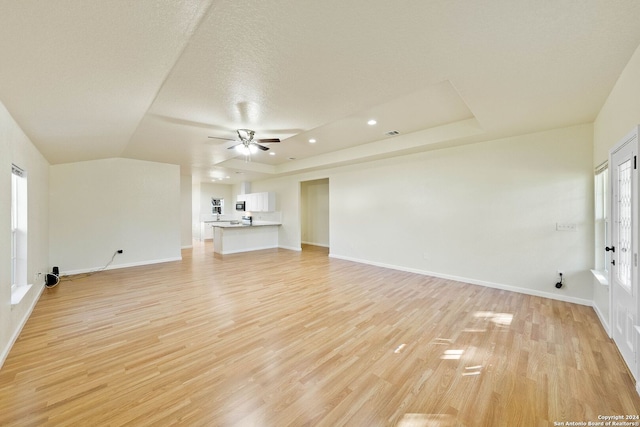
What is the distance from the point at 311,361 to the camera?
2.25 meters

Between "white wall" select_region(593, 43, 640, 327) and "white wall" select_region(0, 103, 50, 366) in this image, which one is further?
"white wall" select_region(0, 103, 50, 366)

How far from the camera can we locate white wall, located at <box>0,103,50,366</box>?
91.1 inches

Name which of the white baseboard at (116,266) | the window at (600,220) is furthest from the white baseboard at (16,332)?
the window at (600,220)

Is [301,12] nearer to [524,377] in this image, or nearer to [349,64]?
[349,64]

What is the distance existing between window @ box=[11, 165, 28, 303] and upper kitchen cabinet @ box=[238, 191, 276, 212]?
613cm

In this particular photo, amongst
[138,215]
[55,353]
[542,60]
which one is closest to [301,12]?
[542,60]

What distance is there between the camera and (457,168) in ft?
15.6

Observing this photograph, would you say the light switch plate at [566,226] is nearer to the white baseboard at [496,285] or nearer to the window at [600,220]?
the window at [600,220]

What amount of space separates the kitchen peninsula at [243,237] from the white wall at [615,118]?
771 centimetres

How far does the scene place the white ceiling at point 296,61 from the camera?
4.91ft

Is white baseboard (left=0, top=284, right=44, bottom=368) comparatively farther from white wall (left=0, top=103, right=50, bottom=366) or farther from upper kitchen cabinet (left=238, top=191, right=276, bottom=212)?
upper kitchen cabinet (left=238, top=191, right=276, bottom=212)

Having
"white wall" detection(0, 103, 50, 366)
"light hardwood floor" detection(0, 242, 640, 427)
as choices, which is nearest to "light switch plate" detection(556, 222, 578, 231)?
"light hardwood floor" detection(0, 242, 640, 427)

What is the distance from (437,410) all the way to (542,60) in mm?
2845

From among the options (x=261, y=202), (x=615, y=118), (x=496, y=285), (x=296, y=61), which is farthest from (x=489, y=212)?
(x=261, y=202)
